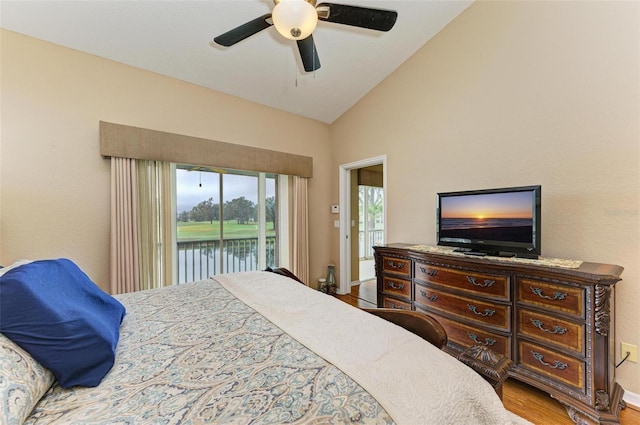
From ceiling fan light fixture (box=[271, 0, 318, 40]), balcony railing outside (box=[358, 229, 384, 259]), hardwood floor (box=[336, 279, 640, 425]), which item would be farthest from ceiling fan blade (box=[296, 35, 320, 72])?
balcony railing outside (box=[358, 229, 384, 259])

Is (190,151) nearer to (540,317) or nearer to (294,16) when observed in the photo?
(294,16)

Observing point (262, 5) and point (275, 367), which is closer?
point (275, 367)

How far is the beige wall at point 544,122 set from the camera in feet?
5.78

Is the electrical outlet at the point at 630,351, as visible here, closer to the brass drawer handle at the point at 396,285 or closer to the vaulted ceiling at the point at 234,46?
the brass drawer handle at the point at 396,285

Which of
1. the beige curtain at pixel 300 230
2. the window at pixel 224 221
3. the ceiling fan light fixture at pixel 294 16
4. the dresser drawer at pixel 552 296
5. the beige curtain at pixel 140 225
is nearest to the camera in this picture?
the ceiling fan light fixture at pixel 294 16

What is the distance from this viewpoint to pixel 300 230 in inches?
146

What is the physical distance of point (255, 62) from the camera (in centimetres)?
274

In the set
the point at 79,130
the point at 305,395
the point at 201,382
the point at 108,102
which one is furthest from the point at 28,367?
the point at 108,102

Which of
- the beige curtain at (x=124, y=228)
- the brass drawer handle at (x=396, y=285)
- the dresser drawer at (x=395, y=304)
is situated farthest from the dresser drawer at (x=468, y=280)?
the beige curtain at (x=124, y=228)

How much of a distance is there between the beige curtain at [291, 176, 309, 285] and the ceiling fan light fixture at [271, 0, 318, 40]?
2291 mm

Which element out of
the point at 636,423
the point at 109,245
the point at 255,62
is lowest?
the point at 636,423

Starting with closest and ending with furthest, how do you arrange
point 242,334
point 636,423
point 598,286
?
1. point 242,334
2. point 598,286
3. point 636,423

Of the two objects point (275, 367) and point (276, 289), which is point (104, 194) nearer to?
point (276, 289)

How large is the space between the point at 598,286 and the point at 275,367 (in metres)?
1.85
